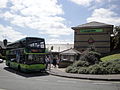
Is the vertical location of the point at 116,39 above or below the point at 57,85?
above

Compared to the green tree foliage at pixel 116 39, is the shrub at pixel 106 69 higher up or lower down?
lower down

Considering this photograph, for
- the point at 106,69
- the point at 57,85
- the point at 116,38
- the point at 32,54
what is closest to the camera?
the point at 57,85

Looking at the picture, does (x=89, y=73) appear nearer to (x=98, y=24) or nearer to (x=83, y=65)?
(x=83, y=65)

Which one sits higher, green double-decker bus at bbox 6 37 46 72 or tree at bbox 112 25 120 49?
tree at bbox 112 25 120 49

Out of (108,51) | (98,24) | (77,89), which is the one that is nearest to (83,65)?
(77,89)

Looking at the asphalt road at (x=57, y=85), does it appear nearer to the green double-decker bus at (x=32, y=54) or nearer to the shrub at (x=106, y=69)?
the shrub at (x=106, y=69)

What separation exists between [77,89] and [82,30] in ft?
102

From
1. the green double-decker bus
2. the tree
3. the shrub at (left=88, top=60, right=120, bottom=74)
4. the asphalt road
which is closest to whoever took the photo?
the asphalt road

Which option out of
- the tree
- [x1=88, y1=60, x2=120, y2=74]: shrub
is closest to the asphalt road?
[x1=88, y1=60, x2=120, y2=74]: shrub

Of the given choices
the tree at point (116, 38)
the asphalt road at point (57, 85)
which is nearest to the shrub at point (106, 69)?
the asphalt road at point (57, 85)

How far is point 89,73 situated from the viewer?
1716 cm

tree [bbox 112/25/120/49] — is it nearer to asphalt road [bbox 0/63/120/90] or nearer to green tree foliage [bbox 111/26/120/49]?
green tree foliage [bbox 111/26/120/49]

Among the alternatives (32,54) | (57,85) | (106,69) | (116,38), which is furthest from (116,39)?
(57,85)

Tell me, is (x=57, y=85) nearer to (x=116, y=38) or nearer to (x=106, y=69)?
(x=106, y=69)
